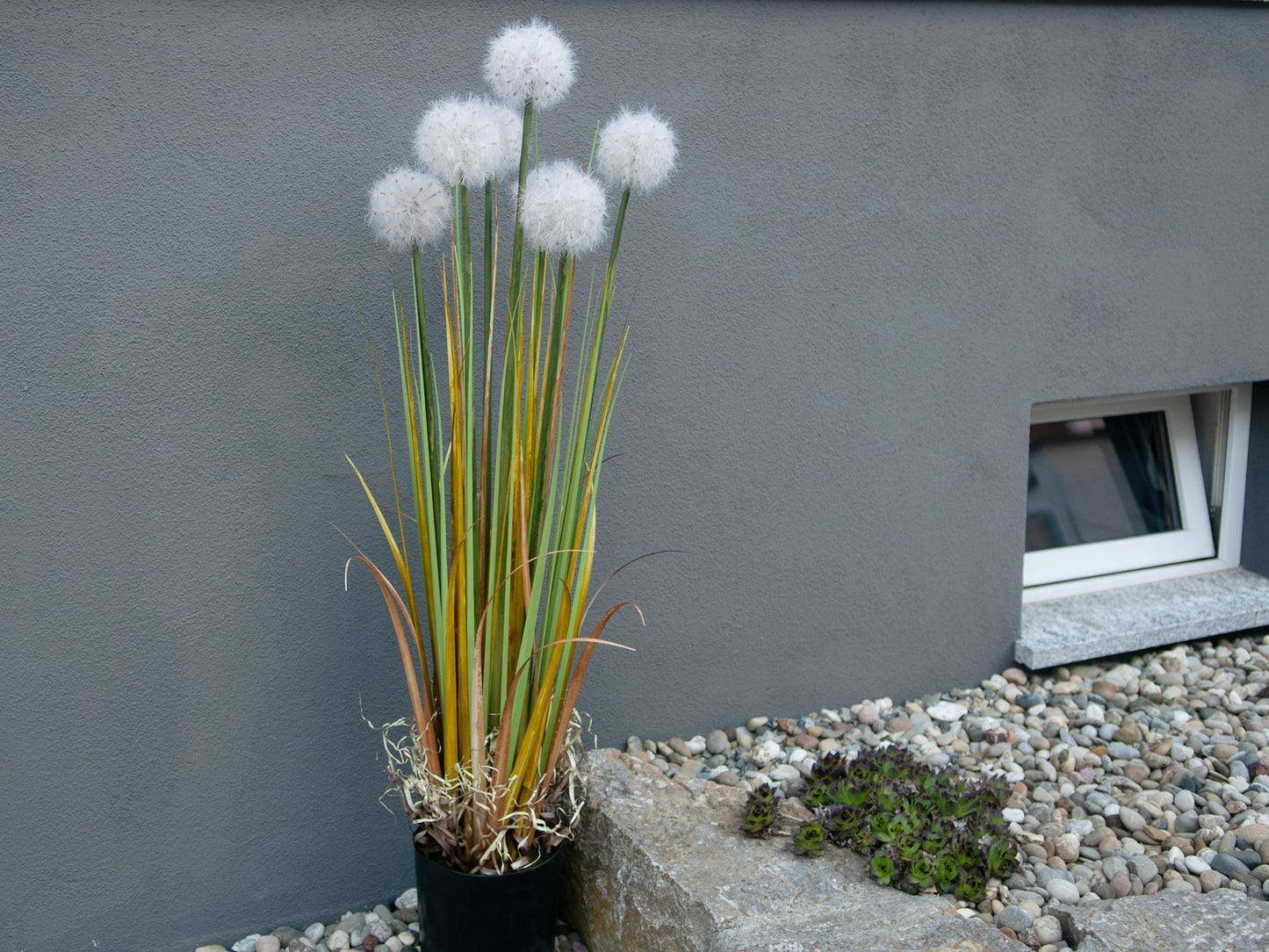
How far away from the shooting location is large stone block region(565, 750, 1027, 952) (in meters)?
1.71

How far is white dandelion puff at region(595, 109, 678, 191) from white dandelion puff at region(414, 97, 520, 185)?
164 millimetres

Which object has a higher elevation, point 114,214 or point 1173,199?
point 1173,199

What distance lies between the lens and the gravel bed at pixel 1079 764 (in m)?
2.13

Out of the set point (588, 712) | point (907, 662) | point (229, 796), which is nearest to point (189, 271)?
point (229, 796)

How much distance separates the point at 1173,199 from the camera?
288 cm

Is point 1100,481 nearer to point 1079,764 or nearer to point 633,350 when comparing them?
point 1079,764

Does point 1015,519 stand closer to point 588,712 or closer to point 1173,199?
point 1173,199

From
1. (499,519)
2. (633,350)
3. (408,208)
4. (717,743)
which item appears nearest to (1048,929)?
(717,743)

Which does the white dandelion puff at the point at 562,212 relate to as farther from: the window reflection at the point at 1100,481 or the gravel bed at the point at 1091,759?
the window reflection at the point at 1100,481

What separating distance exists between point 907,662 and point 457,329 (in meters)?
1.59

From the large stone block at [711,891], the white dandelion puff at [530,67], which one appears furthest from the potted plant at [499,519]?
the large stone block at [711,891]

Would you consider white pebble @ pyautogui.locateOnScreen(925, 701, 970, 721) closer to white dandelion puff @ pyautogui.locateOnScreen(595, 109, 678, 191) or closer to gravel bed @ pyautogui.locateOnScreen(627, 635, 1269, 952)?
gravel bed @ pyautogui.locateOnScreen(627, 635, 1269, 952)

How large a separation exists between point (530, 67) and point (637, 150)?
0.63 feet

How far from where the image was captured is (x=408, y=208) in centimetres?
167
